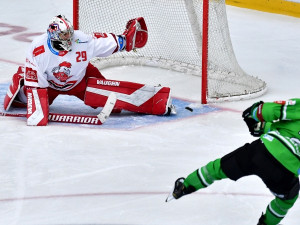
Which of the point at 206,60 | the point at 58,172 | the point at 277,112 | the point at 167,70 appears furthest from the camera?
the point at 167,70

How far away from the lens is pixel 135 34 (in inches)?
188

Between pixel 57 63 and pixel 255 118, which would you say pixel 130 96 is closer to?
pixel 57 63

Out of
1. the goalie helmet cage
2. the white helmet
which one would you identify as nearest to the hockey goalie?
the white helmet

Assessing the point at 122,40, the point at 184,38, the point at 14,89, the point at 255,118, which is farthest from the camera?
the point at 184,38

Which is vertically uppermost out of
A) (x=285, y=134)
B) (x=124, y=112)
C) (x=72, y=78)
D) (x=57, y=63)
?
(x=285, y=134)

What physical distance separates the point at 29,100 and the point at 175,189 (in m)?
1.62

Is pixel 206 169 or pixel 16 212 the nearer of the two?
pixel 206 169

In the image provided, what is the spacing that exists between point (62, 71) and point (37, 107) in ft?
0.85

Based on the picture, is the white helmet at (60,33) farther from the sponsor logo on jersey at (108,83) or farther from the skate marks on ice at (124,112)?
the skate marks on ice at (124,112)

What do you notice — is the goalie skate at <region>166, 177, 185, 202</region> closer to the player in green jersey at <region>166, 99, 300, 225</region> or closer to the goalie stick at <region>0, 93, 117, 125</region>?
the player in green jersey at <region>166, 99, 300, 225</region>

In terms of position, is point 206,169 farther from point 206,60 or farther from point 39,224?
point 206,60

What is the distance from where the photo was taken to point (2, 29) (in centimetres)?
685

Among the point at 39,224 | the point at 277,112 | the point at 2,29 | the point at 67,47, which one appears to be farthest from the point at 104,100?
the point at 2,29

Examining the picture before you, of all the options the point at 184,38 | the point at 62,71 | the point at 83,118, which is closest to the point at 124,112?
the point at 83,118
